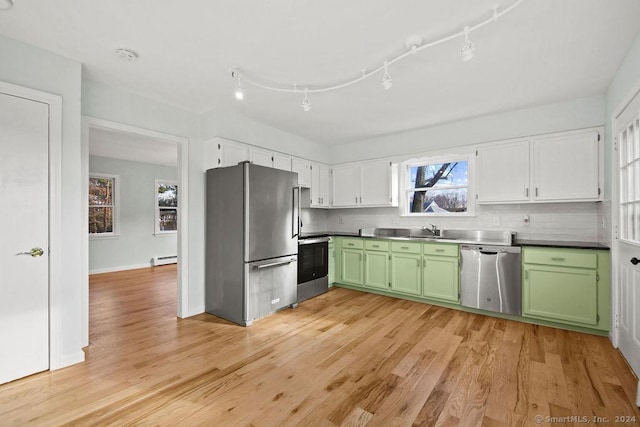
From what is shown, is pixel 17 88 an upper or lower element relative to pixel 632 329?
upper

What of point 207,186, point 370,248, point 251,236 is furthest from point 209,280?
point 370,248

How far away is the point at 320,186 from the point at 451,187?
2125mm

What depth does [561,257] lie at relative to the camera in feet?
10.3

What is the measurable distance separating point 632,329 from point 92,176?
8565 millimetres

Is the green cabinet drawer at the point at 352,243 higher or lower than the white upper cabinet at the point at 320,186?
lower

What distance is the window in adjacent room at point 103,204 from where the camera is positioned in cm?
642

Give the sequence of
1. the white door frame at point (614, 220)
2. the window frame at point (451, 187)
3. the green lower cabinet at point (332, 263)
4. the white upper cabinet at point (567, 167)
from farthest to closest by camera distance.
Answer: the green lower cabinet at point (332, 263), the window frame at point (451, 187), the white upper cabinet at point (567, 167), the white door frame at point (614, 220)

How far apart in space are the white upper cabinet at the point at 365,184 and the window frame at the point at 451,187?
0.54ft

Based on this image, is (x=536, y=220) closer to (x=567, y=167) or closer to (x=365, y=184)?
(x=567, y=167)

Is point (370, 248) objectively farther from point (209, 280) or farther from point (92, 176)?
point (92, 176)

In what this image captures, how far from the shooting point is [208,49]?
234cm

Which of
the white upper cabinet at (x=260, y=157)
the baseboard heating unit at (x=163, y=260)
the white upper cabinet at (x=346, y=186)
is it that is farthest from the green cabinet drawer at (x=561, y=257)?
the baseboard heating unit at (x=163, y=260)

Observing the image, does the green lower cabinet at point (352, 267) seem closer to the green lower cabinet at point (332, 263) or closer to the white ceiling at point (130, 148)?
the green lower cabinet at point (332, 263)

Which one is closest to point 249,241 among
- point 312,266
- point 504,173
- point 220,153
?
point 220,153
